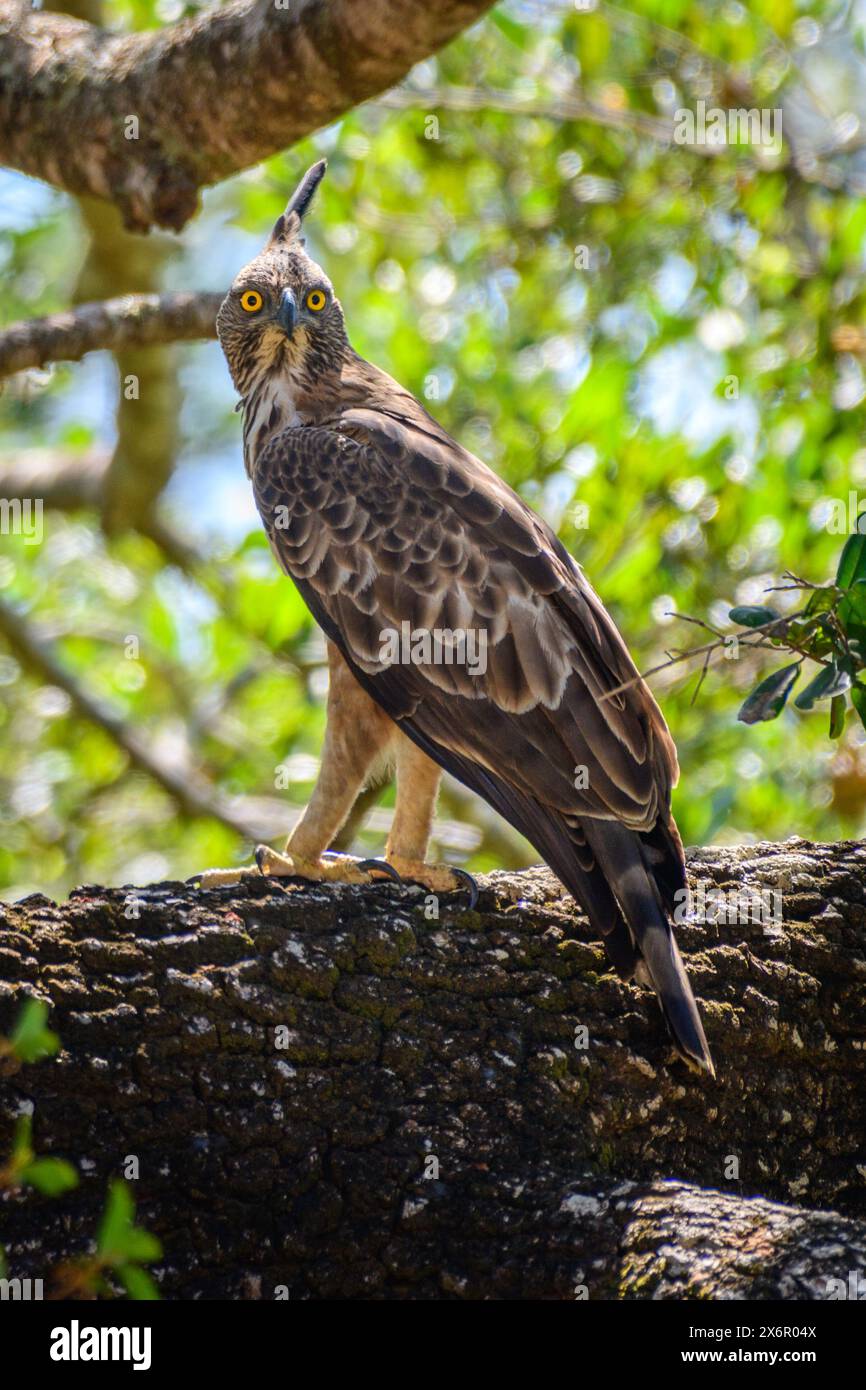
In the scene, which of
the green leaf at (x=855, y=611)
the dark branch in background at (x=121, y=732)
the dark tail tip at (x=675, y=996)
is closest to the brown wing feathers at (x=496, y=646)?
the dark tail tip at (x=675, y=996)

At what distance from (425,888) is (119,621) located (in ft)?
22.4

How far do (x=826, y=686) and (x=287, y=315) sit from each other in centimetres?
259

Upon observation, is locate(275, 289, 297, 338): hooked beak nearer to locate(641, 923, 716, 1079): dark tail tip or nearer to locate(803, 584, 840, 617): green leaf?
locate(803, 584, 840, 617): green leaf

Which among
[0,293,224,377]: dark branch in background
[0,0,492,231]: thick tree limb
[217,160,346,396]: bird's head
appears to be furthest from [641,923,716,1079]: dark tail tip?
[0,293,224,377]: dark branch in background

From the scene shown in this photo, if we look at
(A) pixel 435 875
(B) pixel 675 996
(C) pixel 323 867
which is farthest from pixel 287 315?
(B) pixel 675 996

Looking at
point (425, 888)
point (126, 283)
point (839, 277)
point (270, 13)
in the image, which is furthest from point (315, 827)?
point (839, 277)

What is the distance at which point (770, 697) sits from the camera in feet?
12.2

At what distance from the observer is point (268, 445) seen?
504 cm

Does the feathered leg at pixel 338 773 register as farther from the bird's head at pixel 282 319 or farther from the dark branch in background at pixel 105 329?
the dark branch in background at pixel 105 329

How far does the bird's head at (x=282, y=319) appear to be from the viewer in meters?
5.32

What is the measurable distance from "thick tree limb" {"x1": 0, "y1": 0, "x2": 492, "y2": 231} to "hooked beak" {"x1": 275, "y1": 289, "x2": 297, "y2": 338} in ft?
1.74

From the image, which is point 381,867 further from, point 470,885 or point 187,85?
point 187,85

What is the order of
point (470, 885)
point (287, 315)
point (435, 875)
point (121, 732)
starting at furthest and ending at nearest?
point (121, 732) < point (287, 315) < point (435, 875) < point (470, 885)

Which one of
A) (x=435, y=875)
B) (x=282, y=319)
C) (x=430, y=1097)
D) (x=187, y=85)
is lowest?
(x=430, y=1097)
